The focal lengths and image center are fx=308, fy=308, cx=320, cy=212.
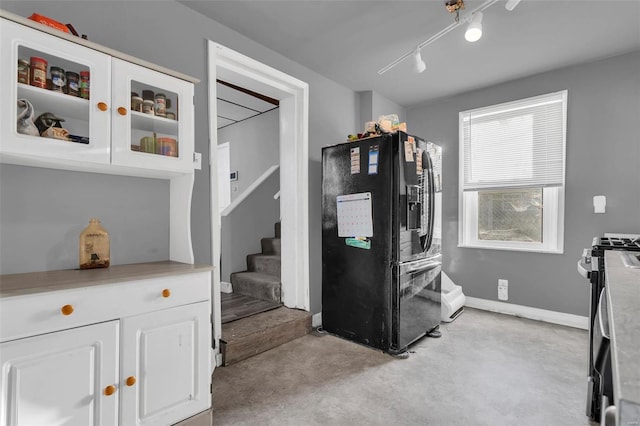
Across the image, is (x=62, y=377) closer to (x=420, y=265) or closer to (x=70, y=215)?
(x=70, y=215)

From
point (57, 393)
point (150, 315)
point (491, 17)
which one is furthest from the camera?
point (491, 17)

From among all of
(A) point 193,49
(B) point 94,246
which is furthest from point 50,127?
(A) point 193,49

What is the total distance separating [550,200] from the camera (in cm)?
312

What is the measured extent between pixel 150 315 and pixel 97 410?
0.39 meters

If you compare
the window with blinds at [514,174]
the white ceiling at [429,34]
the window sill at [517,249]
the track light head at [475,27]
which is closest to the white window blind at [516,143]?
the window with blinds at [514,174]

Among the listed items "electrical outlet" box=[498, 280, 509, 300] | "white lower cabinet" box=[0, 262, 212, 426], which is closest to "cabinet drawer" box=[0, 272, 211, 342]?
"white lower cabinet" box=[0, 262, 212, 426]

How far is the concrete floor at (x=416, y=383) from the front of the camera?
1.68 metres

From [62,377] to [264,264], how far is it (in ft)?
8.09

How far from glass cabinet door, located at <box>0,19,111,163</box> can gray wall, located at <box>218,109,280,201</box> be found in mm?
2941

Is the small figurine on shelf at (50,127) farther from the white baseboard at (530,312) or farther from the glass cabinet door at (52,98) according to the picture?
the white baseboard at (530,312)

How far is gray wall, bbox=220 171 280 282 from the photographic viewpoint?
3816mm

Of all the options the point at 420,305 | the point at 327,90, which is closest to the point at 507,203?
the point at 420,305

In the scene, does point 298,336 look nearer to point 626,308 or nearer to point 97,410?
point 97,410

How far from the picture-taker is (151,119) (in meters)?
1.60
